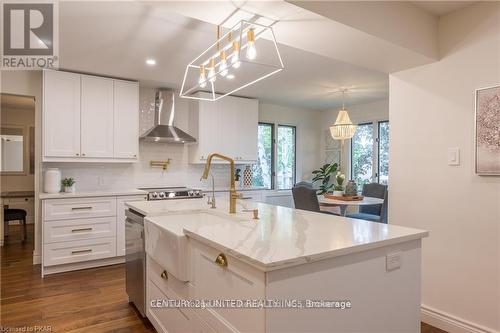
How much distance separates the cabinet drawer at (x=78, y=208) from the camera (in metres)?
3.42

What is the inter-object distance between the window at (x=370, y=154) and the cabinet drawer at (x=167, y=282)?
4205 millimetres

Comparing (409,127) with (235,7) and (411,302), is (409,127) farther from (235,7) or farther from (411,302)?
(235,7)

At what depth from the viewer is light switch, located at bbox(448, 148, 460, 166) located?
223cm

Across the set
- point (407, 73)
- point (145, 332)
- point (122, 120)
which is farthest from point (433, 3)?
point (122, 120)

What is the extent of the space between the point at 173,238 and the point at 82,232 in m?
2.53

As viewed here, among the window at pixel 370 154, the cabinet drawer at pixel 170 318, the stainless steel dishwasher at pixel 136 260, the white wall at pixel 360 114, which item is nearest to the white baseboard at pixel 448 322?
the cabinet drawer at pixel 170 318

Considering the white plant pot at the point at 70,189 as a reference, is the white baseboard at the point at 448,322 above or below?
below

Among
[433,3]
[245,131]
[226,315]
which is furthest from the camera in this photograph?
[245,131]

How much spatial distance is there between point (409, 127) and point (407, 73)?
17.8 inches

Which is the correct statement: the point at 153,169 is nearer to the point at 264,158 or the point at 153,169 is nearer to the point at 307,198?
the point at 264,158

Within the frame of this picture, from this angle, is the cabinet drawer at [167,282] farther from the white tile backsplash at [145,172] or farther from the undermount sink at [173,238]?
the white tile backsplash at [145,172]

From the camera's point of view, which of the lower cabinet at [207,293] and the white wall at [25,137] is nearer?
the lower cabinet at [207,293]

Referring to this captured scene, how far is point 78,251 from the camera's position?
3.58 meters

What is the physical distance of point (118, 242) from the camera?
3.81 meters
